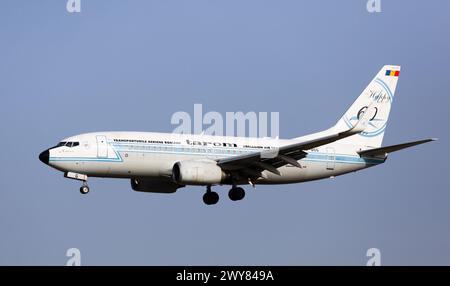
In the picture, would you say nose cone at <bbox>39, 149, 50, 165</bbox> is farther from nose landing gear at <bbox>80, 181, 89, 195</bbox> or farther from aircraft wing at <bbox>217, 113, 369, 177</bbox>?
aircraft wing at <bbox>217, 113, 369, 177</bbox>

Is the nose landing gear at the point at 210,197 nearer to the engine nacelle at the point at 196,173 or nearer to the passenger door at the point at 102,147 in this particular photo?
the engine nacelle at the point at 196,173

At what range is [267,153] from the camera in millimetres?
62750

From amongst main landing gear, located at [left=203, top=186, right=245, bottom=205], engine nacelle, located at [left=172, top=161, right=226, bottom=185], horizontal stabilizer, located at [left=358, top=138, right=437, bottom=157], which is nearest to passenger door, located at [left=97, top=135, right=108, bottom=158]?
engine nacelle, located at [left=172, top=161, right=226, bottom=185]

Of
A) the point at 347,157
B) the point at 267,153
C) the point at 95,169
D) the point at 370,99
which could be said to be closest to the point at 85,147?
the point at 95,169

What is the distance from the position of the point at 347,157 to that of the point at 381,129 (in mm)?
5231

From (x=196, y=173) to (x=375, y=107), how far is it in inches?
668

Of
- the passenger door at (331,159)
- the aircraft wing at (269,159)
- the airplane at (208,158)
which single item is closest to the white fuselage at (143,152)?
the airplane at (208,158)

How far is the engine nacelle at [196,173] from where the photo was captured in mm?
62531

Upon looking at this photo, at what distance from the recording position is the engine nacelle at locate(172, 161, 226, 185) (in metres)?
62.5

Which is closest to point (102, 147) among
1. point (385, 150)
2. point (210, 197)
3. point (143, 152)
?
point (143, 152)

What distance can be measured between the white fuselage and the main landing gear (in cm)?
124

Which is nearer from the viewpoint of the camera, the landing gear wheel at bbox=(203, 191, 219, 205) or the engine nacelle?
the engine nacelle

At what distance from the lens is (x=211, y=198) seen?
6775 centimetres

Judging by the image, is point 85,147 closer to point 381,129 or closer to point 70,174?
point 70,174
